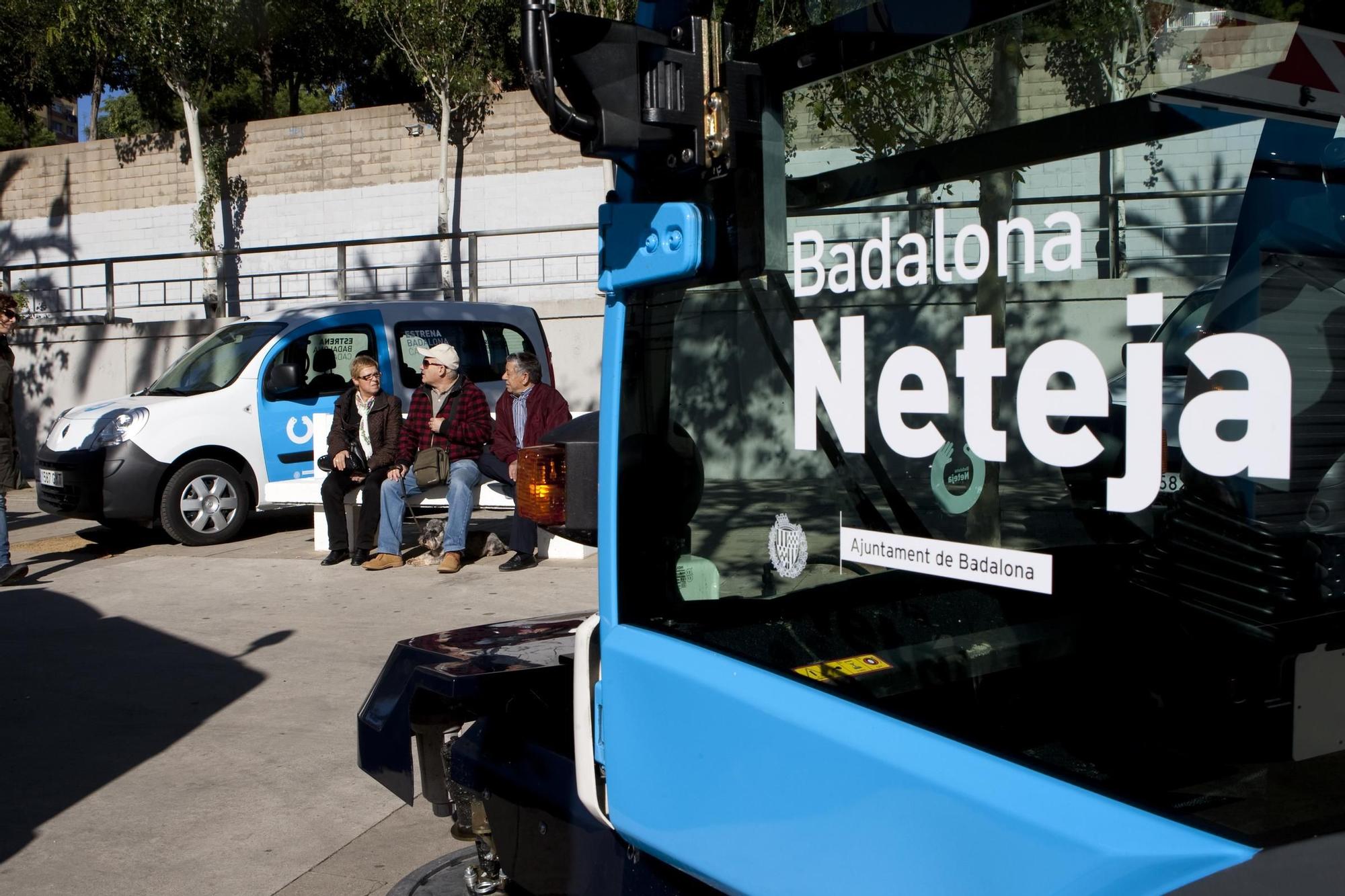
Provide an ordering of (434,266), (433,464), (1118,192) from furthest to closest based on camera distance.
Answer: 1. (434,266)
2. (433,464)
3. (1118,192)

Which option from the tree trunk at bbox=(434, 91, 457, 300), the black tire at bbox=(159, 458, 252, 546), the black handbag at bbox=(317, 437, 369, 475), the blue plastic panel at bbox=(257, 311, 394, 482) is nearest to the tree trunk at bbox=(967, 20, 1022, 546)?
the black handbag at bbox=(317, 437, 369, 475)

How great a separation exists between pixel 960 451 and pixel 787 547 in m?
0.36

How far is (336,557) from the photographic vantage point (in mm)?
9203

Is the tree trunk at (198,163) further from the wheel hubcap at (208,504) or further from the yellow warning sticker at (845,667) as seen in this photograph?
the yellow warning sticker at (845,667)

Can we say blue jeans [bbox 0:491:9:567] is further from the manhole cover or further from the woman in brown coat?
the manhole cover

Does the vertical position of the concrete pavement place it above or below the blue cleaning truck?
below

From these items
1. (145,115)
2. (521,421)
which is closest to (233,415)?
(521,421)

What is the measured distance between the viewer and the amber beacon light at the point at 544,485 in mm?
2289

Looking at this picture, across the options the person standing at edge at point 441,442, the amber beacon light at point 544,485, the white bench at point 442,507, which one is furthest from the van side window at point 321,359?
the amber beacon light at point 544,485

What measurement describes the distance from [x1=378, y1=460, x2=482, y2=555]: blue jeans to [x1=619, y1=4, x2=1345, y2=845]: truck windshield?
6989 mm

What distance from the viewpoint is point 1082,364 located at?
1512 millimetres

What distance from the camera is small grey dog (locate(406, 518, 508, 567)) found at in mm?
9148

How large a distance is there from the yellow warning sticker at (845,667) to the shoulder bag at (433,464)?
7295mm

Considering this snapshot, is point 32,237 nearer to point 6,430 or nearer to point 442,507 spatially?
point 6,430
